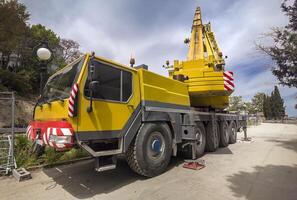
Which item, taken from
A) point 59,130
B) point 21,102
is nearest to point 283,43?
point 59,130

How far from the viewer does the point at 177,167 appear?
18.7ft

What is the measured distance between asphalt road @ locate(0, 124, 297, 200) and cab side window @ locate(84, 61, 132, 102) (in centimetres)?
184

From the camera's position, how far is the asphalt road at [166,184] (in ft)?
12.4

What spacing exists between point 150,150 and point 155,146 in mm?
180

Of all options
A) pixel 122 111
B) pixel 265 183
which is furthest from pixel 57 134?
pixel 265 183

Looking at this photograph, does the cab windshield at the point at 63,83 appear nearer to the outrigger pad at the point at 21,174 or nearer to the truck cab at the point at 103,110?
the truck cab at the point at 103,110

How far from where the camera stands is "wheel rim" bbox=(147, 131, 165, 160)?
15.5ft

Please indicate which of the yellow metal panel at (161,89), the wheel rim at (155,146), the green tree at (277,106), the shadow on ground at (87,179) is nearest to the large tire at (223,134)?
the yellow metal panel at (161,89)

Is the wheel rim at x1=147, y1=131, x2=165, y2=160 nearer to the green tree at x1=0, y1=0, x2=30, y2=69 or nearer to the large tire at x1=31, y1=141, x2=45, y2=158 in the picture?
the large tire at x1=31, y1=141, x2=45, y2=158

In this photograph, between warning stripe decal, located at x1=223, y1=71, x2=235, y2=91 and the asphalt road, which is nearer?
the asphalt road

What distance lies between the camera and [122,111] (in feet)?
14.0

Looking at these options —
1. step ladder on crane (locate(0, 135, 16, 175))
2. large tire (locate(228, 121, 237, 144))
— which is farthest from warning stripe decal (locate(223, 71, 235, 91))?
step ladder on crane (locate(0, 135, 16, 175))

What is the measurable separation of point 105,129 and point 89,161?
2.97 meters

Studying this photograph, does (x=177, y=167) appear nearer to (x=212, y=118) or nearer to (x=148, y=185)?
(x=148, y=185)
